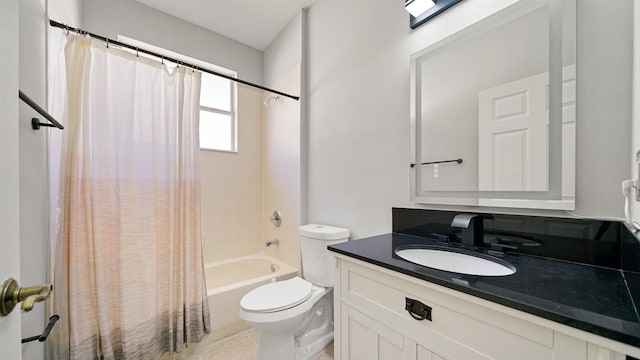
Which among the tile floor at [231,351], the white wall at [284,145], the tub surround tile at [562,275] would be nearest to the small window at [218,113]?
the white wall at [284,145]

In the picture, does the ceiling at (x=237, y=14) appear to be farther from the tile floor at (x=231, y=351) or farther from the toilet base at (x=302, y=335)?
the tile floor at (x=231, y=351)

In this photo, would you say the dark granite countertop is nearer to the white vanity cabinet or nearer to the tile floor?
the white vanity cabinet

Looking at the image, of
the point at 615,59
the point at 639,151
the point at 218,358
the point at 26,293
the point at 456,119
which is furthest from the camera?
the point at 218,358

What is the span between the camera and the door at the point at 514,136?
0.93 m

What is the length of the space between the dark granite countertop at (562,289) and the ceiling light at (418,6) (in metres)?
1.27

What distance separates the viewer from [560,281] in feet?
2.25

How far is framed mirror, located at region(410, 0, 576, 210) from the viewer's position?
888mm

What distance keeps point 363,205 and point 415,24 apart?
1.10 meters

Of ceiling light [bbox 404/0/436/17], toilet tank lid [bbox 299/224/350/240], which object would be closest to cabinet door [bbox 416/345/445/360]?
toilet tank lid [bbox 299/224/350/240]

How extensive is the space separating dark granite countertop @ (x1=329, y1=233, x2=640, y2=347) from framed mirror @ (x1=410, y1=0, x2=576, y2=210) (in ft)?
0.77

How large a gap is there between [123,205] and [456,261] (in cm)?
176

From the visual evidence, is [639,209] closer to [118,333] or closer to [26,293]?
[26,293]

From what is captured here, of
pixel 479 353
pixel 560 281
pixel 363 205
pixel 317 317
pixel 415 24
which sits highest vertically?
pixel 415 24

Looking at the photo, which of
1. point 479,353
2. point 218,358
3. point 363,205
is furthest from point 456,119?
point 218,358
